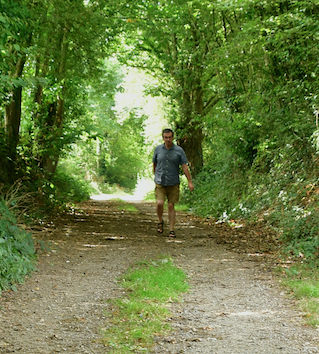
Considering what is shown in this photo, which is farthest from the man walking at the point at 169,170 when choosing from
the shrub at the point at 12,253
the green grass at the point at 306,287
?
the green grass at the point at 306,287

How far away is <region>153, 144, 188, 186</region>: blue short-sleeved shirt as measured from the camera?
9.55 metres

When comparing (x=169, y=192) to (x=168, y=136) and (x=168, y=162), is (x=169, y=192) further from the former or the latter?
(x=168, y=136)

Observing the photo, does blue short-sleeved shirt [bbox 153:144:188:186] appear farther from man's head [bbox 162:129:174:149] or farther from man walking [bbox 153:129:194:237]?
man's head [bbox 162:129:174:149]

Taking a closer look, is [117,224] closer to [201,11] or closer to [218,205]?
[218,205]

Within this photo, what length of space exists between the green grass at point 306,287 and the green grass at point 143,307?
130 cm

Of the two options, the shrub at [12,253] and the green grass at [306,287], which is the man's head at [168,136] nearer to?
the shrub at [12,253]

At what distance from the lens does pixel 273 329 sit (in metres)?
4.04

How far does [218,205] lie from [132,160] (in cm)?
3944

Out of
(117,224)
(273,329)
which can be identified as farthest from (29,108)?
(273,329)

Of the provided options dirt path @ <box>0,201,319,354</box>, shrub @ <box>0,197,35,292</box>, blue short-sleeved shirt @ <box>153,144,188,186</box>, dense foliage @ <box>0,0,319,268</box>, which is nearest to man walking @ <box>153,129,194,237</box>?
blue short-sleeved shirt @ <box>153,144,188,186</box>

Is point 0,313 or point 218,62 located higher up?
point 218,62

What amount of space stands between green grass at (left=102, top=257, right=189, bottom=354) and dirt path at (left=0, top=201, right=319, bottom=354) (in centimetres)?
11

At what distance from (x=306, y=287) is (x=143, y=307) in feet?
6.50

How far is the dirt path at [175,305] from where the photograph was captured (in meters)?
3.70
